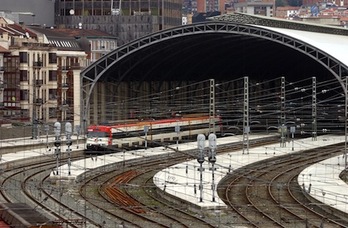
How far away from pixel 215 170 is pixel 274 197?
23.6 ft

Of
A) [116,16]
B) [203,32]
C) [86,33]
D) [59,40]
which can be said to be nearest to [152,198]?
[203,32]

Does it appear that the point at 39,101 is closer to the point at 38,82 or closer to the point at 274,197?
the point at 38,82

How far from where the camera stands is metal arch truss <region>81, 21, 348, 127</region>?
211ft

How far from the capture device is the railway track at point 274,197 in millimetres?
37094

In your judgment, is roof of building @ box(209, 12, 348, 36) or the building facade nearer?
roof of building @ box(209, 12, 348, 36)

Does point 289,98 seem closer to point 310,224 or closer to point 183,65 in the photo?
point 183,65

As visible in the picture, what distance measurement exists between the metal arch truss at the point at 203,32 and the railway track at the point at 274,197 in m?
6.76

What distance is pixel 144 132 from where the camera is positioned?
208 feet

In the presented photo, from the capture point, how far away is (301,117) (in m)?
79.2

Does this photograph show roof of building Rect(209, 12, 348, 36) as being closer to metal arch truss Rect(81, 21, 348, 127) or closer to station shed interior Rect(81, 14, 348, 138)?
station shed interior Rect(81, 14, 348, 138)

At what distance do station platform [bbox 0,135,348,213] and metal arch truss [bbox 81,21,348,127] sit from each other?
16.4 ft

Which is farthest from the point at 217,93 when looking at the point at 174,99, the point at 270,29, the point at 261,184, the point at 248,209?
the point at 248,209

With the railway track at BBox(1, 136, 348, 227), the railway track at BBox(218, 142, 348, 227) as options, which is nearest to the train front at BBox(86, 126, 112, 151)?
the railway track at BBox(1, 136, 348, 227)

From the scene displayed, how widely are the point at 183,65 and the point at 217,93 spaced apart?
621cm
